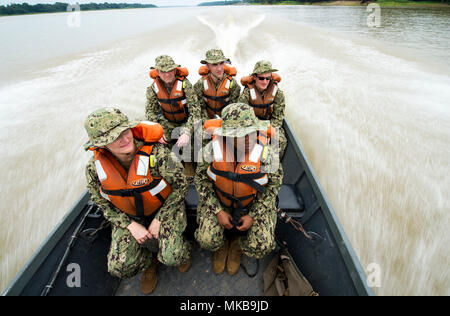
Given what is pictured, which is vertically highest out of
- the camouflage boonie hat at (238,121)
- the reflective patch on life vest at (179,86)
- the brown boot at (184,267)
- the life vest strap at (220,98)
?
the reflective patch on life vest at (179,86)

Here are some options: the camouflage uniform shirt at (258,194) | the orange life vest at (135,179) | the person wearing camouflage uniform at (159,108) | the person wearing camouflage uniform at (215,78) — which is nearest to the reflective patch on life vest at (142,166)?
the orange life vest at (135,179)

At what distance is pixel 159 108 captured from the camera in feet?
10.3

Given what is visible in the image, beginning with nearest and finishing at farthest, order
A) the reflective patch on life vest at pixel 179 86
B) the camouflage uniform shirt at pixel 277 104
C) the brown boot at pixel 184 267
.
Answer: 1. the brown boot at pixel 184 267
2. the reflective patch on life vest at pixel 179 86
3. the camouflage uniform shirt at pixel 277 104

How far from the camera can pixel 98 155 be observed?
5.03ft

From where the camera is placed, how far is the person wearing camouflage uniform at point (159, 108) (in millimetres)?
2623

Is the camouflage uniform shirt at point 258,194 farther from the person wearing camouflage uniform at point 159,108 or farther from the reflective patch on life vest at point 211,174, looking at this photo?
the person wearing camouflage uniform at point 159,108

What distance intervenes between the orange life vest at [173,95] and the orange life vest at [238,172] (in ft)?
4.70

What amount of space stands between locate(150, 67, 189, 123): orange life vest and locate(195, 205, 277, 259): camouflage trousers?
5.37 ft

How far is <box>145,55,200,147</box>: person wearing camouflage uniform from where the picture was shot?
8.61ft

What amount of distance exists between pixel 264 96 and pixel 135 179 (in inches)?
82.2

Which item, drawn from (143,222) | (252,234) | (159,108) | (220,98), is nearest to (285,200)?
(252,234)

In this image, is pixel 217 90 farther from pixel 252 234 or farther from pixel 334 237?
pixel 334 237
